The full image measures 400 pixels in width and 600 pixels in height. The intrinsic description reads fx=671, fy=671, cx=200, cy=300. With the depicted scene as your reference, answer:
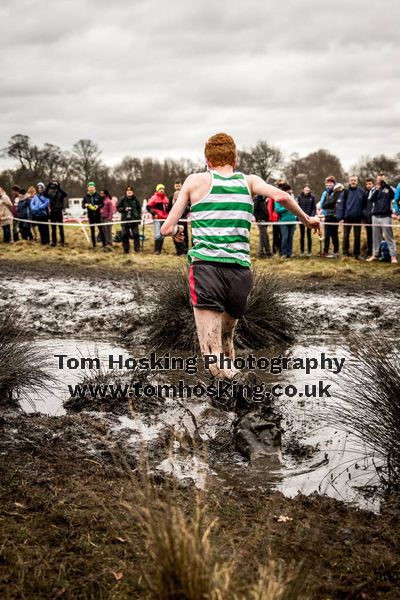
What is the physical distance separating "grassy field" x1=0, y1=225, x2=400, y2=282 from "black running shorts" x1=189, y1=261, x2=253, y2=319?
23.4 feet

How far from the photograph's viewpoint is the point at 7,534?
10.8 feet

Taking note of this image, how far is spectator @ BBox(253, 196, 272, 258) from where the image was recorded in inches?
719

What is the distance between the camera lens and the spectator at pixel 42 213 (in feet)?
69.7

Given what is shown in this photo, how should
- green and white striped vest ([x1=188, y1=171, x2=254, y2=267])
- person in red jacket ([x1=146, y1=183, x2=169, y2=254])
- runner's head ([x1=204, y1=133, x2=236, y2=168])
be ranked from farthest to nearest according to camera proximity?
person in red jacket ([x1=146, y1=183, x2=169, y2=254]) → runner's head ([x1=204, y1=133, x2=236, y2=168]) → green and white striped vest ([x1=188, y1=171, x2=254, y2=267])

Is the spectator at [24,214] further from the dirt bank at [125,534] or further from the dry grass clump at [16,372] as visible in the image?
the dirt bank at [125,534]

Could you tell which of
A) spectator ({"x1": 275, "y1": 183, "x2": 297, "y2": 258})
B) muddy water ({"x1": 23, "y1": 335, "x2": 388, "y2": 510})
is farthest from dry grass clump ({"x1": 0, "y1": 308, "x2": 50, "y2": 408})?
spectator ({"x1": 275, "y1": 183, "x2": 297, "y2": 258})

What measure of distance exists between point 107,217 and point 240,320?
13.6 metres

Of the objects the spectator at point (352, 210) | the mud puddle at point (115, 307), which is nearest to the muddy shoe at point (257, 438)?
the mud puddle at point (115, 307)

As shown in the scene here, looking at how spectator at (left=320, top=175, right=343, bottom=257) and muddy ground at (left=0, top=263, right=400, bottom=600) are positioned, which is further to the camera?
spectator at (left=320, top=175, right=343, bottom=257)

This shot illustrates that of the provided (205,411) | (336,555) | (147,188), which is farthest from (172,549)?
(147,188)

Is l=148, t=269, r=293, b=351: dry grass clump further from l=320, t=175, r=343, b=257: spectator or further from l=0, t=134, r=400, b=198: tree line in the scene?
l=0, t=134, r=400, b=198: tree line

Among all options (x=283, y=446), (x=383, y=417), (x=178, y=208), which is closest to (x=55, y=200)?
(x=178, y=208)

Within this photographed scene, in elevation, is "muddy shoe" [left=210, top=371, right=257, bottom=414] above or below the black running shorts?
below

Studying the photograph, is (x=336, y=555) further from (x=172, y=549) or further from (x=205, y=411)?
(x=205, y=411)
